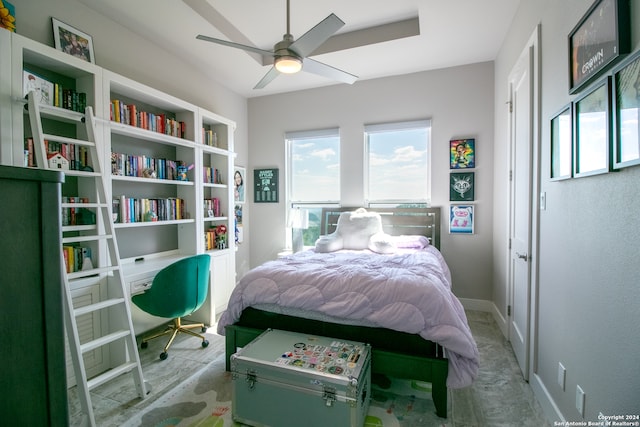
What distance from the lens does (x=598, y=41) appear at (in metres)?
1.22

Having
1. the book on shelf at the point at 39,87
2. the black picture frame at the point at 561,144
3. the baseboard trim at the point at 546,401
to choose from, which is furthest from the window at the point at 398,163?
the book on shelf at the point at 39,87

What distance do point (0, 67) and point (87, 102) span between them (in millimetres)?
544

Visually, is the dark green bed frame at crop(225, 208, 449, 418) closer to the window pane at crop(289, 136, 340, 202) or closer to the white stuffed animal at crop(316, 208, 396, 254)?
the white stuffed animal at crop(316, 208, 396, 254)

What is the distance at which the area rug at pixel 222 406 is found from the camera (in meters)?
1.76

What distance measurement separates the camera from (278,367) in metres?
1.63

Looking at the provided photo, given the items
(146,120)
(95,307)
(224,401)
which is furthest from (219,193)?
(224,401)

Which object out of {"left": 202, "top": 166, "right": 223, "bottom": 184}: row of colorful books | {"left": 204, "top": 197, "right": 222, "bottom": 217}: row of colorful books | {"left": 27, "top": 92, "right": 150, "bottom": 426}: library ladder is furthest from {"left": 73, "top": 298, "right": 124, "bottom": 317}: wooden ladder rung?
{"left": 202, "top": 166, "right": 223, "bottom": 184}: row of colorful books

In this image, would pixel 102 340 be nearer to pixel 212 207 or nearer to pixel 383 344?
pixel 383 344

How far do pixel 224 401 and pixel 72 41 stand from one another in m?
2.91

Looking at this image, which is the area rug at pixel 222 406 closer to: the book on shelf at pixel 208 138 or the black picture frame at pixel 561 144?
the black picture frame at pixel 561 144

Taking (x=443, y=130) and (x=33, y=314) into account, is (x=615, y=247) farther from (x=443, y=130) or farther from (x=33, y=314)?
(x=443, y=130)

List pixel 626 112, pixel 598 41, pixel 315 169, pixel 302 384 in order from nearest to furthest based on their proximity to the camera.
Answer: pixel 626 112 < pixel 598 41 < pixel 302 384 < pixel 315 169

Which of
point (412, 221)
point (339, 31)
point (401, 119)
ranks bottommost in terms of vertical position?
point (412, 221)

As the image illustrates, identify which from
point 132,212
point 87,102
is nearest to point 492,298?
point 132,212
